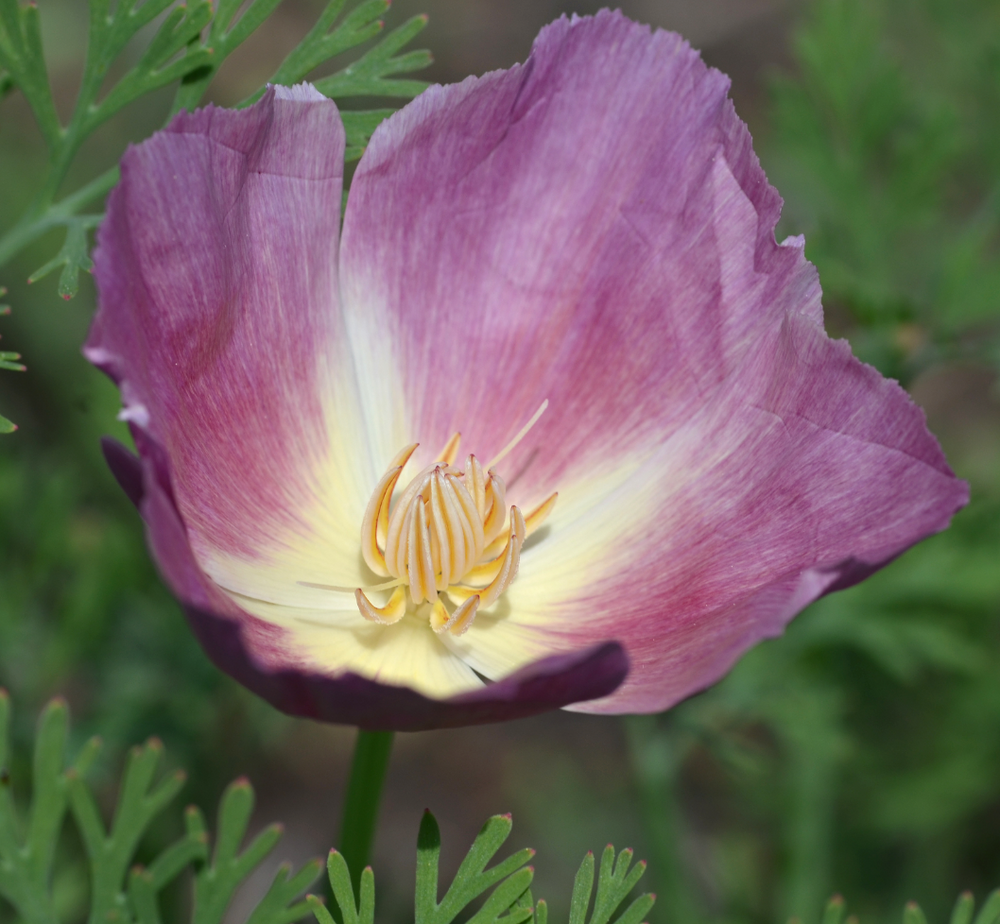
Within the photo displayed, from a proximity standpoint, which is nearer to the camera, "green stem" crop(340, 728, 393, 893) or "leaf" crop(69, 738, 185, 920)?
"leaf" crop(69, 738, 185, 920)

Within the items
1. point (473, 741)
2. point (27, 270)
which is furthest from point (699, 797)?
point (27, 270)

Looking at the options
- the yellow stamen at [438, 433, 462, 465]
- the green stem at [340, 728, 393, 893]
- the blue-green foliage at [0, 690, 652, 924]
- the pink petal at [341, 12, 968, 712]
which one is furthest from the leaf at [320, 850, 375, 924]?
the yellow stamen at [438, 433, 462, 465]

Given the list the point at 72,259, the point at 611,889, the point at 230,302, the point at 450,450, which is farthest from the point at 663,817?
the point at 72,259

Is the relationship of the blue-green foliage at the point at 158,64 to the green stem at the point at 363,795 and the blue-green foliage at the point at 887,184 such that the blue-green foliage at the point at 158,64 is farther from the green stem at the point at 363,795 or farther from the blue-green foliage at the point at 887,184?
the blue-green foliage at the point at 887,184

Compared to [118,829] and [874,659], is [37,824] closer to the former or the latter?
[118,829]

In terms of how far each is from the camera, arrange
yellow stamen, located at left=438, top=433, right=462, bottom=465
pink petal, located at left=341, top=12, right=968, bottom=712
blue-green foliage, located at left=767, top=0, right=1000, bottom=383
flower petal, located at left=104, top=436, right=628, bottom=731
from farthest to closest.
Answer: blue-green foliage, located at left=767, top=0, right=1000, bottom=383
yellow stamen, located at left=438, top=433, right=462, bottom=465
pink petal, located at left=341, top=12, right=968, bottom=712
flower petal, located at left=104, top=436, right=628, bottom=731

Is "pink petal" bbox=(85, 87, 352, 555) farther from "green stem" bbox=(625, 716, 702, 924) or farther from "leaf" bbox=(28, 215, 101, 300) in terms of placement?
"green stem" bbox=(625, 716, 702, 924)
